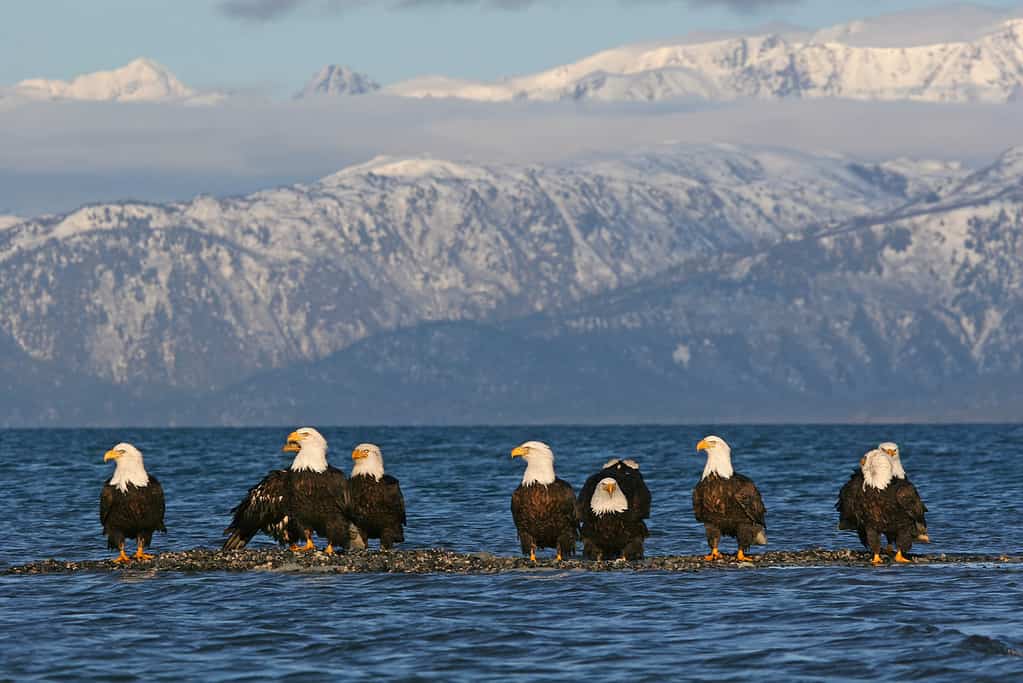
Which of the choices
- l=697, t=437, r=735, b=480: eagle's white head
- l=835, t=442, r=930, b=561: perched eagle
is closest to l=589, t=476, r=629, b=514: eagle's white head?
l=697, t=437, r=735, b=480: eagle's white head

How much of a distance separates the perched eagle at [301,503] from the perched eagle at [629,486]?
474 centimetres

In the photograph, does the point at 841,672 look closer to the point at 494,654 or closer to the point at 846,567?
the point at 494,654

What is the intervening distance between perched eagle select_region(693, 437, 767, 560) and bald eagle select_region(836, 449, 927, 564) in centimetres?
180

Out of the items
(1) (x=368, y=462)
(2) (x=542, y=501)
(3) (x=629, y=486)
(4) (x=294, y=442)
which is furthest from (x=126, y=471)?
(3) (x=629, y=486)

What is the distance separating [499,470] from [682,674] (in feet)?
235

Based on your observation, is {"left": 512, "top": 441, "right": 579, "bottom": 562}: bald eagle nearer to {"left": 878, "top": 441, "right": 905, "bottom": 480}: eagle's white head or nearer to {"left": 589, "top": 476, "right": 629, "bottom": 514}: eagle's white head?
{"left": 589, "top": 476, "right": 629, "bottom": 514}: eagle's white head

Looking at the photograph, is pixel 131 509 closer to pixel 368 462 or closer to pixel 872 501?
pixel 368 462

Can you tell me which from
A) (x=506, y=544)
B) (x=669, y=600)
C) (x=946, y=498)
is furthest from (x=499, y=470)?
(x=669, y=600)

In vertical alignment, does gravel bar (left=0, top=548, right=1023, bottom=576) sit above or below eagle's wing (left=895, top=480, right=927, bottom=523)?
below

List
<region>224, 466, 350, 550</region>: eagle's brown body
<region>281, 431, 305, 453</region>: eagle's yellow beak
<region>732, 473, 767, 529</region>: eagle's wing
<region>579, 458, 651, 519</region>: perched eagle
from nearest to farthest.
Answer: <region>732, 473, 767, 529</region>: eagle's wing → <region>579, 458, 651, 519</region>: perched eagle → <region>224, 466, 350, 550</region>: eagle's brown body → <region>281, 431, 305, 453</region>: eagle's yellow beak

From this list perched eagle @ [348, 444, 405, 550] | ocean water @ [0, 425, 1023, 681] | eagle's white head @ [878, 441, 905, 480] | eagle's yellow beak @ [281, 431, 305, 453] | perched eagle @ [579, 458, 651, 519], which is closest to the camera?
ocean water @ [0, 425, 1023, 681]

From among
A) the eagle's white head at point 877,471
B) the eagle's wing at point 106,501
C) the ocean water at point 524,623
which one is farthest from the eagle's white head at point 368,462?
the eagle's white head at point 877,471

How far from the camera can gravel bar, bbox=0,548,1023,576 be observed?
3384cm

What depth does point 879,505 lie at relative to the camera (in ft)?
110
